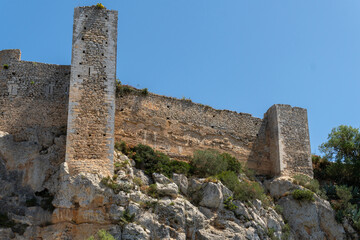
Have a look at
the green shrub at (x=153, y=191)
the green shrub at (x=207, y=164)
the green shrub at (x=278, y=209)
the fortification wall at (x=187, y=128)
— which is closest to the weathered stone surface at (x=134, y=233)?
the green shrub at (x=153, y=191)

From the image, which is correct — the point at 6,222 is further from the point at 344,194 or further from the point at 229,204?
the point at 344,194

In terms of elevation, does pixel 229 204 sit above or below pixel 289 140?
below

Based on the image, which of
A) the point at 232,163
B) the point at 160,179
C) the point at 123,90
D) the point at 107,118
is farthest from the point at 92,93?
the point at 232,163

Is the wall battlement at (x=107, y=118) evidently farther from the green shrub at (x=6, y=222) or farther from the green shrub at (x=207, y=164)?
the green shrub at (x=6, y=222)

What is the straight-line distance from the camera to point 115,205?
16859 mm

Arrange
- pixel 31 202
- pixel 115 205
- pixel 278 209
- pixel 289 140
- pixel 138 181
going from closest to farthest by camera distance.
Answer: pixel 115 205 → pixel 31 202 → pixel 138 181 → pixel 278 209 → pixel 289 140

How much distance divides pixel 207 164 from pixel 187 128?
230 centimetres

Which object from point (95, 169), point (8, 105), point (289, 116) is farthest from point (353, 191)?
point (8, 105)

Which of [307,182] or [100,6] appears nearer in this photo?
[100,6]

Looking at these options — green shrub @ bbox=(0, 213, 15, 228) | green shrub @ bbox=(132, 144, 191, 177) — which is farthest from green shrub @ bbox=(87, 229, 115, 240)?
green shrub @ bbox=(132, 144, 191, 177)

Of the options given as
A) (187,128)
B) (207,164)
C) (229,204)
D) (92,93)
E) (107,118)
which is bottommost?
(229,204)

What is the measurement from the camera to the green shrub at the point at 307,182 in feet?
72.4

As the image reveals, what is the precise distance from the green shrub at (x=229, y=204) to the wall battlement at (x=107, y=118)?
3.07 m

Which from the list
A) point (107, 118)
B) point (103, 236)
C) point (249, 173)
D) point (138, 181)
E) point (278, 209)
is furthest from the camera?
point (249, 173)
